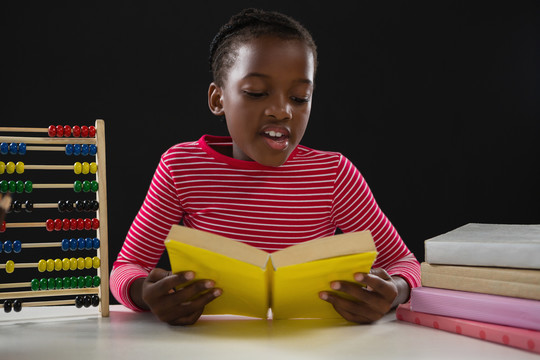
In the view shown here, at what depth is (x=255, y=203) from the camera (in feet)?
5.42

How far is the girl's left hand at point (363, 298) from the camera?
1.18 meters

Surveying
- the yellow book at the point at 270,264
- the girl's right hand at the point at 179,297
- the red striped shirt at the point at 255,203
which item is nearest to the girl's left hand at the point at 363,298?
the yellow book at the point at 270,264

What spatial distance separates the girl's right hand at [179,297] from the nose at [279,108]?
43cm

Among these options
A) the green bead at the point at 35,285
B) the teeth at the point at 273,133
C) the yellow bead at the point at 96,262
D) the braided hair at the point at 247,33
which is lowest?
the green bead at the point at 35,285

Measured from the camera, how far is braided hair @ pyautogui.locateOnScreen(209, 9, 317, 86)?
60.2 inches

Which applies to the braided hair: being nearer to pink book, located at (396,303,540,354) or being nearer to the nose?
the nose

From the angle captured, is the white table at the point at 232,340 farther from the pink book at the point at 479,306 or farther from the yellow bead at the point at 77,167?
the yellow bead at the point at 77,167

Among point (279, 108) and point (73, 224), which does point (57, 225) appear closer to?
point (73, 224)

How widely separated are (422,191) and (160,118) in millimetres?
1275

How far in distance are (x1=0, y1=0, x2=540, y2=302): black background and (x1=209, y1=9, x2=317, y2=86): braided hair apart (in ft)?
3.74

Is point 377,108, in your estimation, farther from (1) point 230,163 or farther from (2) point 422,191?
(1) point 230,163

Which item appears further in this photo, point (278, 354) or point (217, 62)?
point (217, 62)

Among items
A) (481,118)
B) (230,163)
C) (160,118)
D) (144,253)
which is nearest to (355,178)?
(230,163)

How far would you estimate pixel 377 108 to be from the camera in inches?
120
